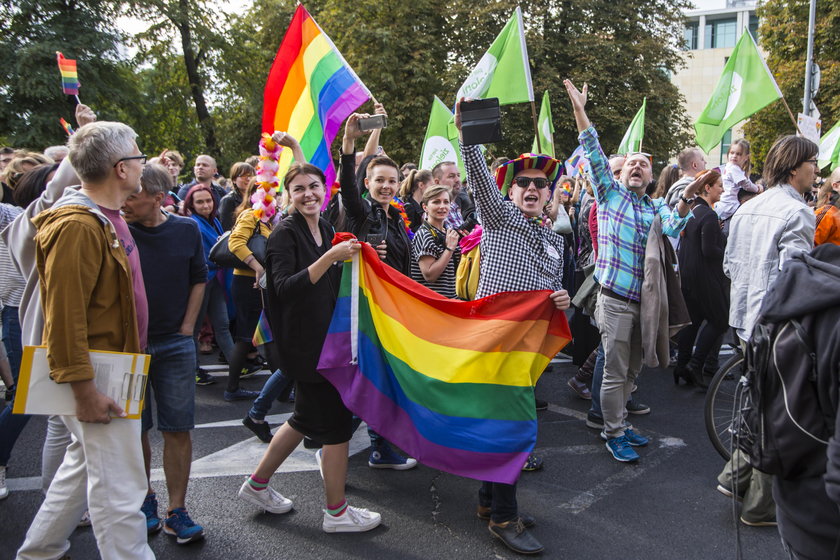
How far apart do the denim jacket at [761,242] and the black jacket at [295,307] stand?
239 centimetres

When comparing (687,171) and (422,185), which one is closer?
(422,185)

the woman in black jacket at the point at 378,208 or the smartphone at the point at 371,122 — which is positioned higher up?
the smartphone at the point at 371,122

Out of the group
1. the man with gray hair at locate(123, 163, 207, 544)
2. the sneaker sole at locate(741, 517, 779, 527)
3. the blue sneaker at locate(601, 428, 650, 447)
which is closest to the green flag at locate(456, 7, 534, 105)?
the blue sneaker at locate(601, 428, 650, 447)

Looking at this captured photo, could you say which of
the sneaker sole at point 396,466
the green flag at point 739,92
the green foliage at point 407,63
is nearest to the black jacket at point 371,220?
the sneaker sole at point 396,466

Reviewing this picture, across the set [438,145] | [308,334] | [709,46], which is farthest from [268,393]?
[709,46]

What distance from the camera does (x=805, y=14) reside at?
25.9m

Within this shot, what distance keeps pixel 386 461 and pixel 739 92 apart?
20.1ft

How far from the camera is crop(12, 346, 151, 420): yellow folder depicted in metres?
2.54

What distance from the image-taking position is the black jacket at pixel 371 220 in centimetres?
428

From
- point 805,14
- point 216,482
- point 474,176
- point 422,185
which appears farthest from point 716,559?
point 805,14

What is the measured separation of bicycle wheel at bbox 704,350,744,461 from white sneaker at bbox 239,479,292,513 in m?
2.74

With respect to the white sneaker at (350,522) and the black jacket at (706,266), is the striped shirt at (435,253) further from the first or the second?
the black jacket at (706,266)

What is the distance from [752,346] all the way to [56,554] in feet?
9.28

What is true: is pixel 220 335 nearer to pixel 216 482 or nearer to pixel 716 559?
pixel 216 482
